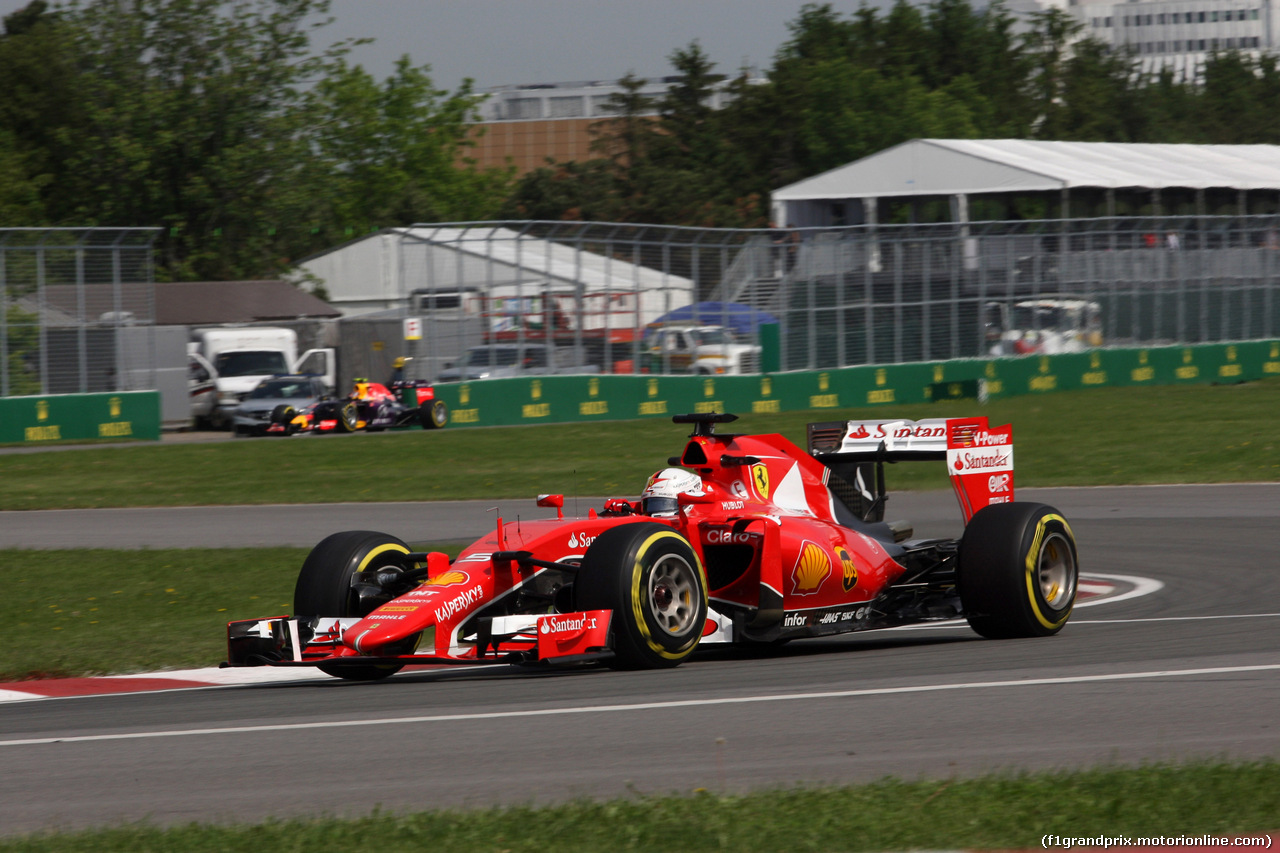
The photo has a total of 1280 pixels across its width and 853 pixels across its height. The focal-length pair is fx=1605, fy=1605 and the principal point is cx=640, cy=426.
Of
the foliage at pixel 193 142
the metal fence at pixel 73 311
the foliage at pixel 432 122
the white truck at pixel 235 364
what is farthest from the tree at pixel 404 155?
the metal fence at pixel 73 311

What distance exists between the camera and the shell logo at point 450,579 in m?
7.93

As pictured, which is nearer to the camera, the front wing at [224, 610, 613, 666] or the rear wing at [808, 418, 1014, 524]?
the front wing at [224, 610, 613, 666]

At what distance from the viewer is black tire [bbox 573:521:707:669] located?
7750 mm

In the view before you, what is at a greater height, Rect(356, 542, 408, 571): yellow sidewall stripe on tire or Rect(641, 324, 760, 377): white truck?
Rect(641, 324, 760, 377): white truck

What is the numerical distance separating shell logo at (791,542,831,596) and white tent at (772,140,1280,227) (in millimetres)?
42078

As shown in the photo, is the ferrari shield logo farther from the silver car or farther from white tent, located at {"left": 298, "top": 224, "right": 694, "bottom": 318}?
the silver car

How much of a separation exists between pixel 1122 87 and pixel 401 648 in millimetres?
105518

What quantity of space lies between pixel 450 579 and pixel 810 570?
6.78 ft

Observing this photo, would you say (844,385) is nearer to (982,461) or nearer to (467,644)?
(982,461)

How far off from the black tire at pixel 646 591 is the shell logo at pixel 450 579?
557 millimetres

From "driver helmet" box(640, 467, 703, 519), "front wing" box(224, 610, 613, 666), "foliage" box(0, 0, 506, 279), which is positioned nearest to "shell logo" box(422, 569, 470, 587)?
→ "front wing" box(224, 610, 613, 666)

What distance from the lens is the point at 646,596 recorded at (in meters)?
7.82

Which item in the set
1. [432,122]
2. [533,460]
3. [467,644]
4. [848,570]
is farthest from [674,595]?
[432,122]

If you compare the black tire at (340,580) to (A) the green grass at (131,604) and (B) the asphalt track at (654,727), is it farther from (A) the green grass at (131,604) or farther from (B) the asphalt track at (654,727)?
(A) the green grass at (131,604)
